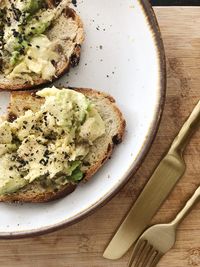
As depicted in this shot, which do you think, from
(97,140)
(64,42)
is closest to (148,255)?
(97,140)

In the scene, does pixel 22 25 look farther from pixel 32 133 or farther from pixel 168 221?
pixel 168 221

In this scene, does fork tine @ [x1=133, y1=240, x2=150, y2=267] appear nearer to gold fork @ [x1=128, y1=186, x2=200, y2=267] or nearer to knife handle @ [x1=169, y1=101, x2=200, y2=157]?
gold fork @ [x1=128, y1=186, x2=200, y2=267]

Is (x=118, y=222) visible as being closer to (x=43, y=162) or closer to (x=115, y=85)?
(x=43, y=162)

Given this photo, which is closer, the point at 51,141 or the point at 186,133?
the point at 51,141

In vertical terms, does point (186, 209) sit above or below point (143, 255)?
above

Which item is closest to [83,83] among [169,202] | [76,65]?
[76,65]

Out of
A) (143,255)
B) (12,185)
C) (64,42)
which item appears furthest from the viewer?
(64,42)

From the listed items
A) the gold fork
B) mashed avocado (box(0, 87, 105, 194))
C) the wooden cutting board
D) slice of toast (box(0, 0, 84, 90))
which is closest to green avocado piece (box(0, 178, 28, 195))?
mashed avocado (box(0, 87, 105, 194))
